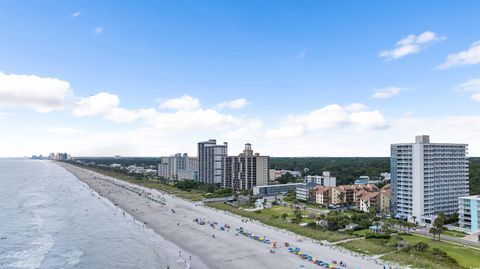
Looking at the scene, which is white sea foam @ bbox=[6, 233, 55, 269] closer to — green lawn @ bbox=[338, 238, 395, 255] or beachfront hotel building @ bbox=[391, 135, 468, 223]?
green lawn @ bbox=[338, 238, 395, 255]

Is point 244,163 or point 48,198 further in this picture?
point 244,163

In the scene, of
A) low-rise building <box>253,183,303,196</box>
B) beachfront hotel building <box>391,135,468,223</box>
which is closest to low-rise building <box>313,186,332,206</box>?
beachfront hotel building <box>391,135,468,223</box>

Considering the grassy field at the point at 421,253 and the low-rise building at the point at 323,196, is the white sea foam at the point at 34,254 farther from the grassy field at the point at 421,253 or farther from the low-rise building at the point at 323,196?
the low-rise building at the point at 323,196

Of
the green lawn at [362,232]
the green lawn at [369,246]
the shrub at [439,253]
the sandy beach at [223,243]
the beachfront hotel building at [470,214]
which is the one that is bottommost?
the sandy beach at [223,243]

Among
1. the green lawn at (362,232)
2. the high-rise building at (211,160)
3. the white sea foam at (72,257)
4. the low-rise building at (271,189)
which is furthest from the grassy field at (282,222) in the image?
the high-rise building at (211,160)

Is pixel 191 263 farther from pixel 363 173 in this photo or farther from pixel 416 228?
pixel 363 173

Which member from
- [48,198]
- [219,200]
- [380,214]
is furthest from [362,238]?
[48,198]
